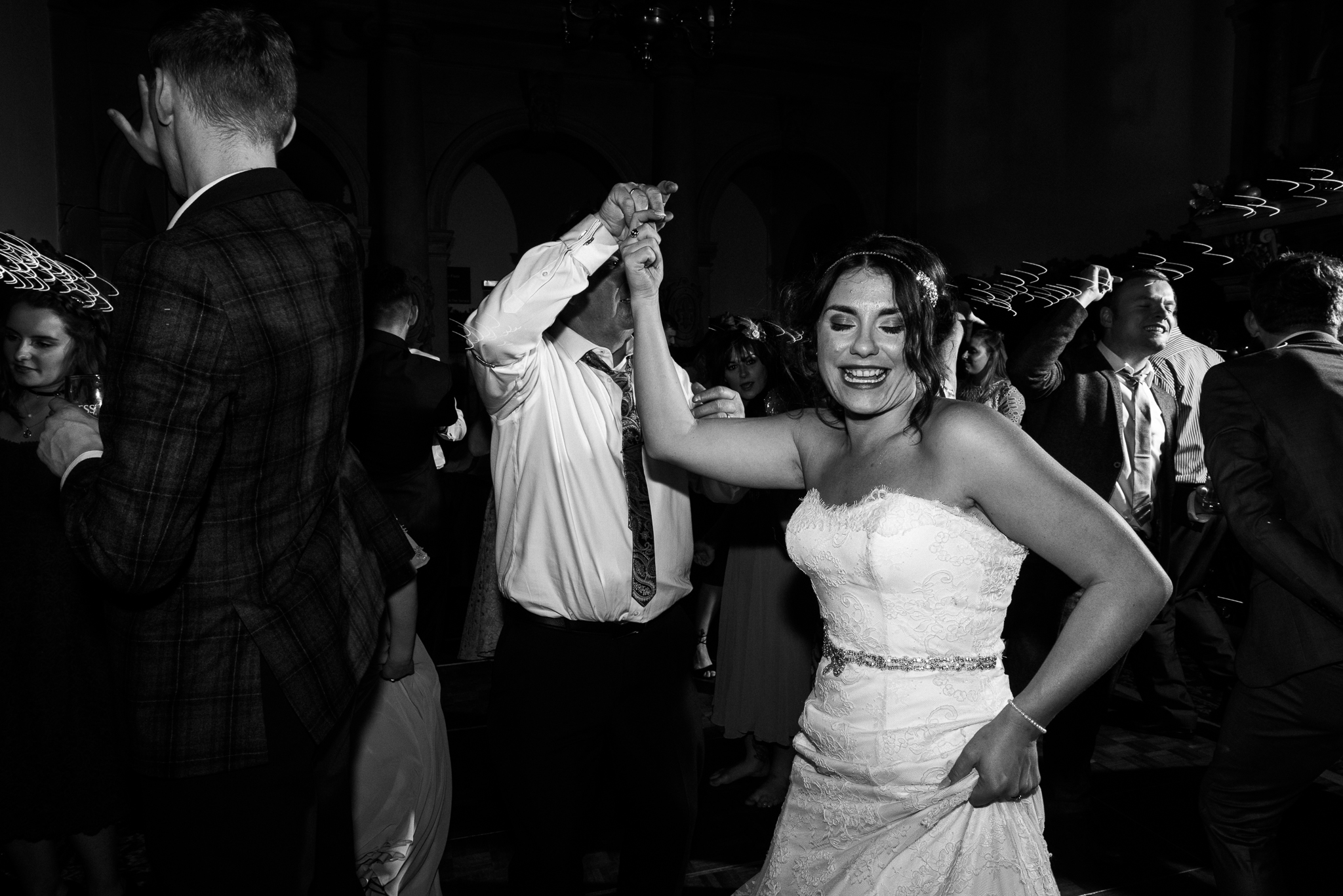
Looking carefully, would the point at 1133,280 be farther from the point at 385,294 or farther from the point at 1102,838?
the point at 385,294

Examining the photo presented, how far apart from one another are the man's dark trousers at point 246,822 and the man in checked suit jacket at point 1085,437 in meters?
2.66

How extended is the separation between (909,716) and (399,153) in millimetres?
9050

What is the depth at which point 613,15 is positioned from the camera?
5.54 m

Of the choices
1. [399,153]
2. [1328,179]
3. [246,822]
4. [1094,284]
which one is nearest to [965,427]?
[246,822]

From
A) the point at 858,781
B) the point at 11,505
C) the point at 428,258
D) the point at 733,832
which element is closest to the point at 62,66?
the point at 428,258

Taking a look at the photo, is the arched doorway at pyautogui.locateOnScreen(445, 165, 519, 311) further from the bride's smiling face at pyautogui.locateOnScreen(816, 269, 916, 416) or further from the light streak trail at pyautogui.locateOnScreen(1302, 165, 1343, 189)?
the bride's smiling face at pyautogui.locateOnScreen(816, 269, 916, 416)

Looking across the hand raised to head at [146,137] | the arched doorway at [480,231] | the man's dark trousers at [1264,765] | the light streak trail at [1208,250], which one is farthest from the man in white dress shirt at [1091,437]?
the arched doorway at [480,231]

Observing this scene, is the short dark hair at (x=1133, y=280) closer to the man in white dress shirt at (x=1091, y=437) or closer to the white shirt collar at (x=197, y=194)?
the man in white dress shirt at (x=1091, y=437)

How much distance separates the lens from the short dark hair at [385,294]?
385cm

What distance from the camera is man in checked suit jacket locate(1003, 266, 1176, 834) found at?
3.29 m

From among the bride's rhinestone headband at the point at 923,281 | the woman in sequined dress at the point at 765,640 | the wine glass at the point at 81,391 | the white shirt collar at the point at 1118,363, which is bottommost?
the woman in sequined dress at the point at 765,640

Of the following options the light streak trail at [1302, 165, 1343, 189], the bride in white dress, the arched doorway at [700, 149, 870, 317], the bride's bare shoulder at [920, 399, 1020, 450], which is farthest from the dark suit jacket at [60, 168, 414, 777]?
the arched doorway at [700, 149, 870, 317]

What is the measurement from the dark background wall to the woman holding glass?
13.6 feet

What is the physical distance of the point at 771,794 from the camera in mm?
3387
